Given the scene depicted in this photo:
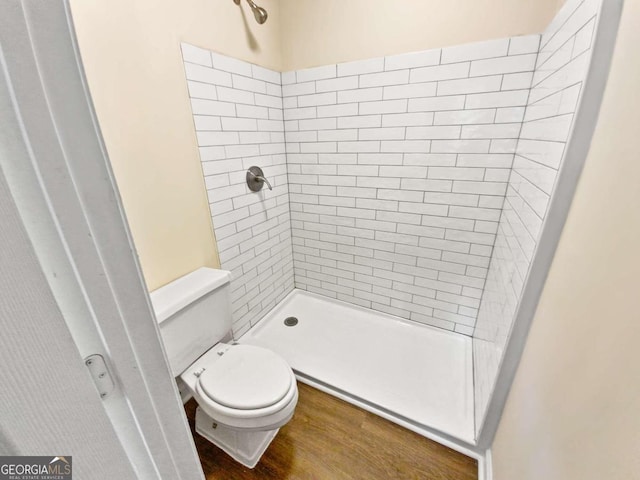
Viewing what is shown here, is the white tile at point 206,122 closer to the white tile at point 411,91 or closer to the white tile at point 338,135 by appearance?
the white tile at point 338,135

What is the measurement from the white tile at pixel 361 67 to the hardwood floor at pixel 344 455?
73.2 inches

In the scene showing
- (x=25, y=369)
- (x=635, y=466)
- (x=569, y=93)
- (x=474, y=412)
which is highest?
(x=569, y=93)

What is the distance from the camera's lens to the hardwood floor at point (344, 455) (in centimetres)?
110

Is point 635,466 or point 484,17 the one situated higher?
point 484,17

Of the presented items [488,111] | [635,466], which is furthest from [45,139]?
[488,111]

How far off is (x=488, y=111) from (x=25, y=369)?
5.68ft

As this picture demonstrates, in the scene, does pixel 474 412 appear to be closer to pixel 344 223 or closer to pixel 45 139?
pixel 344 223

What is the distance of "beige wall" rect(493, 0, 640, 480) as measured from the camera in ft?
1.36

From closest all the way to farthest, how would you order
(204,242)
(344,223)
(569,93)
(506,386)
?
(569,93) < (506,386) < (204,242) < (344,223)

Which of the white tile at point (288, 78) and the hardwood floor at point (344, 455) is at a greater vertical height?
the white tile at point (288, 78)

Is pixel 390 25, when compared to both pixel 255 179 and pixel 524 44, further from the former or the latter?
pixel 255 179

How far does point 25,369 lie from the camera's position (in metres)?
0.26

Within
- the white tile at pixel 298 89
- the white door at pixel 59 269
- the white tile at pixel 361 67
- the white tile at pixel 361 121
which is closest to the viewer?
the white door at pixel 59 269

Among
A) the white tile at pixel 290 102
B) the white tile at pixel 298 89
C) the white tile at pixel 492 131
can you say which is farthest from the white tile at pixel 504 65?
the white tile at pixel 290 102
